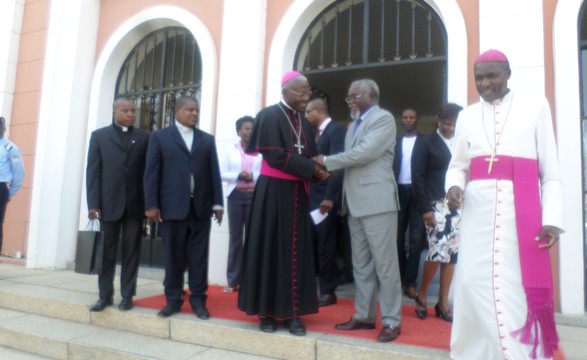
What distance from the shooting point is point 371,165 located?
3717 mm

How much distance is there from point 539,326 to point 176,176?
9.73ft

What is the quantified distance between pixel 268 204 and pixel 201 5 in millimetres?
4046

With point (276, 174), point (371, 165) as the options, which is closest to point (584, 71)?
point (371, 165)

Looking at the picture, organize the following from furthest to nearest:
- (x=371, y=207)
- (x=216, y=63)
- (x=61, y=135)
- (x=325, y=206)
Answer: (x=61, y=135) < (x=216, y=63) < (x=325, y=206) < (x=371, y=207)

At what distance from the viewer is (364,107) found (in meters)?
3.88

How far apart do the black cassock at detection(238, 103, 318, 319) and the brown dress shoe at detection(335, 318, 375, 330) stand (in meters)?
0.25

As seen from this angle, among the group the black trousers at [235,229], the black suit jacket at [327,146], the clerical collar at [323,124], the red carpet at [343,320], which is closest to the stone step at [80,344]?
the red carpet at [343,320]

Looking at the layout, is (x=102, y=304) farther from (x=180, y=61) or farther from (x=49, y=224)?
(x=180, y=61)

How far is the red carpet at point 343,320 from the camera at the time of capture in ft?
11.7

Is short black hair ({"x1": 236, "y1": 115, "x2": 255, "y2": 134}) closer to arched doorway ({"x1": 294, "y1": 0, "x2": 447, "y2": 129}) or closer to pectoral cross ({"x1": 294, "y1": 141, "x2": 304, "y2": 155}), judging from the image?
arched doorway ({"x1": 294, "y1": 0, "x2": 447, "y2": 129})

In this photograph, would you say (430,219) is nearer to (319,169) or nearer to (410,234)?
(410,234)

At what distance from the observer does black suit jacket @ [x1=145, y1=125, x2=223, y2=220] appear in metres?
4.21

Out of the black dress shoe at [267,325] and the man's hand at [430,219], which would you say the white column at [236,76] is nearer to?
the black dress shoe at [267,325]

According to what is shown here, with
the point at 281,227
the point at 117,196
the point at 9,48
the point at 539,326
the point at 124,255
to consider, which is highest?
the point at 9,48
